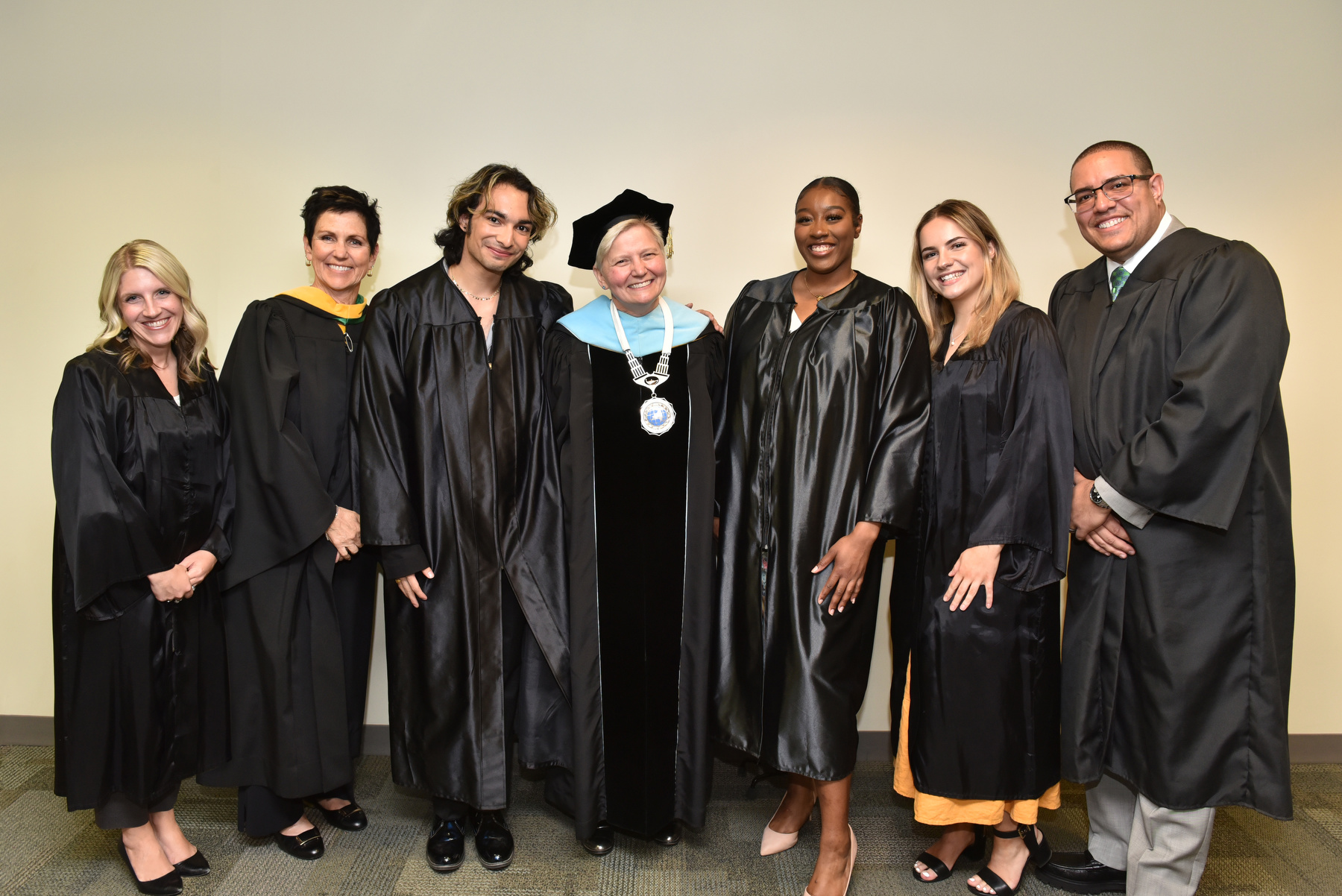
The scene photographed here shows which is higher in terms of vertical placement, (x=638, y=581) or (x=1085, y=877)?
(x=638, y=581)

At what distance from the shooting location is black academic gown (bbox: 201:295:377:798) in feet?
8.14

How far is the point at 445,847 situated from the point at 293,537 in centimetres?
110

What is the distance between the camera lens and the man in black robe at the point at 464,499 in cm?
244

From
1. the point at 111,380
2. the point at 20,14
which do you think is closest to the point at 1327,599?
the point at 111,380

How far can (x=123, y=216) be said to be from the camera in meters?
3.28

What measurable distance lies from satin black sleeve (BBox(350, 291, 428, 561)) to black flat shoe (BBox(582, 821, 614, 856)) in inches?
41.6

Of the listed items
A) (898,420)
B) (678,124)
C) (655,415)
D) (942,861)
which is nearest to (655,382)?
(655,415)

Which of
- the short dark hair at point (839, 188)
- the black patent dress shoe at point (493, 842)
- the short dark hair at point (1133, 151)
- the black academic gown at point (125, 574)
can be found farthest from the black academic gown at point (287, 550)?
the short dark hair at point (1133, 151)

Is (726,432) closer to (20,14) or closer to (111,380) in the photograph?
(111,380)

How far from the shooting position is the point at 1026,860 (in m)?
2.56

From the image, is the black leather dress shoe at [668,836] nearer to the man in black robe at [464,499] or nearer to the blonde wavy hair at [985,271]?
the man in black robe at [464,499]

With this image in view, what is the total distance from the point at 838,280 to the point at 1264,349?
3.75 feet

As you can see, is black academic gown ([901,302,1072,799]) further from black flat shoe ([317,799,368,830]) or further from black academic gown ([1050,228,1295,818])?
black flat shoe ([317,799,368,830])

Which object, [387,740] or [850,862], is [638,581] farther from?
[387,740]
